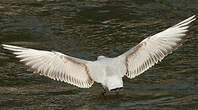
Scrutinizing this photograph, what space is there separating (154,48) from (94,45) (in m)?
2.60

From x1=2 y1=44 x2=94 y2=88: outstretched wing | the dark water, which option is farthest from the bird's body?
the dark water

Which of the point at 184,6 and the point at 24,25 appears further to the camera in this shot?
the point at 184,6

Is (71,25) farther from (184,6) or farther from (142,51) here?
(142,51)

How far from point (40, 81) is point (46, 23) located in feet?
9.12

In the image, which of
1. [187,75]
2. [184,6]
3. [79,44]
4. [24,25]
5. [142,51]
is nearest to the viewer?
[142,51]

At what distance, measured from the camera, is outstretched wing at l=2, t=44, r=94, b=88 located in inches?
334

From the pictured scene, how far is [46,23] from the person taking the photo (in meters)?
12.3

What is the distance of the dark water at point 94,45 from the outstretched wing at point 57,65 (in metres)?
0.34

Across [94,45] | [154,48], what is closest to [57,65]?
[154,48]

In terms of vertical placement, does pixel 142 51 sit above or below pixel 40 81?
above

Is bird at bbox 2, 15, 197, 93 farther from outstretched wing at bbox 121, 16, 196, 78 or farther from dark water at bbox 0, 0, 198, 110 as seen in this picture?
dark water at bbox 0, 0, 198, 110

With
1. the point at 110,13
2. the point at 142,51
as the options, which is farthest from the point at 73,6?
the point at 142,51

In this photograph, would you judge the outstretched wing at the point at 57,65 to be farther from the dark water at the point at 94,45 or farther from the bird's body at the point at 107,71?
the dark water at the point at 94,45

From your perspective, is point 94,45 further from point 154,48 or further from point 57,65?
point 57,65
